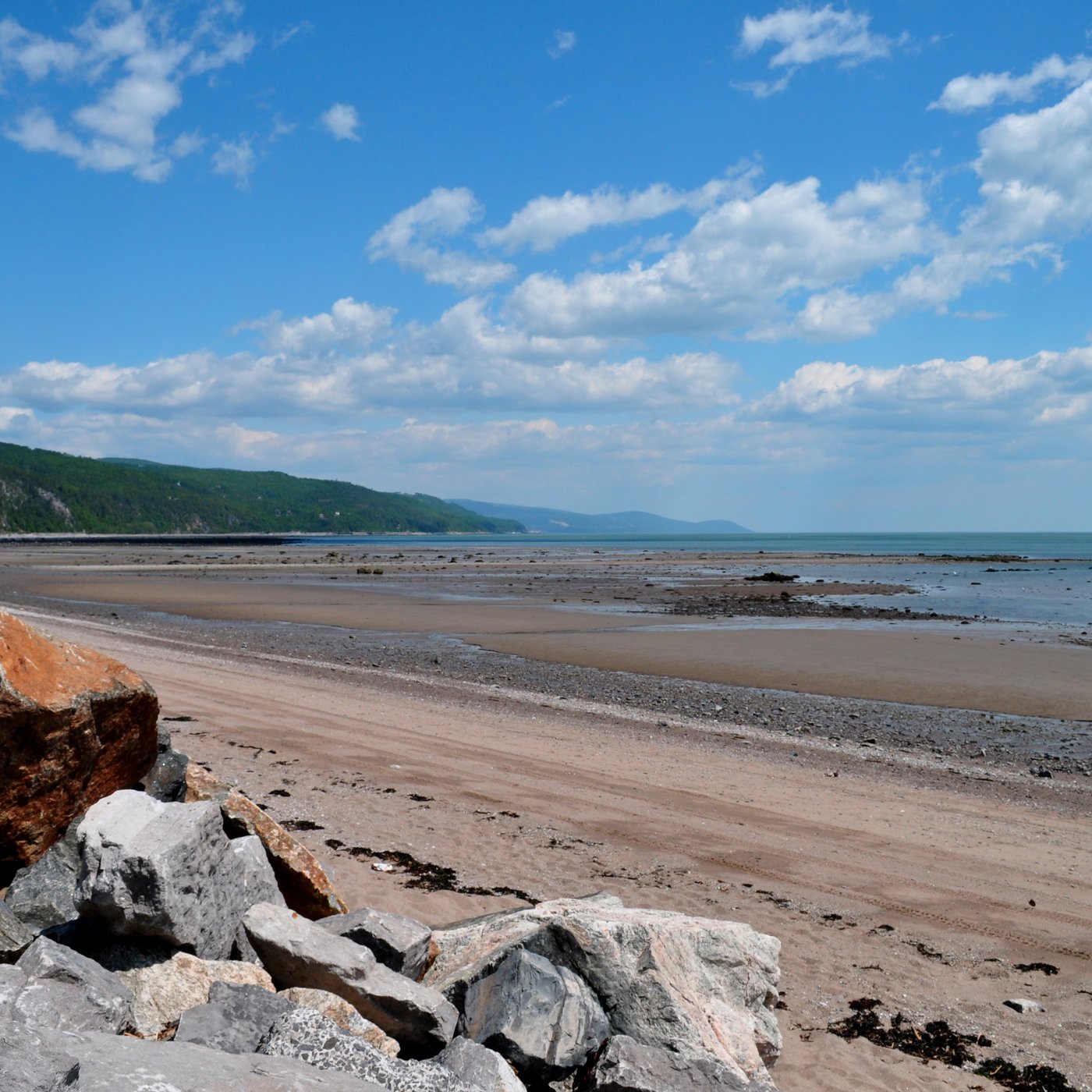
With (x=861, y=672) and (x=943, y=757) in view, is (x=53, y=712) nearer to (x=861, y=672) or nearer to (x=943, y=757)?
(x=943, y=757)

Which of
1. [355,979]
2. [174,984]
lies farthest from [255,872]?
[355,979]

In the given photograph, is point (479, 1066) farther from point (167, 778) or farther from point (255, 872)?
point (167, 778)

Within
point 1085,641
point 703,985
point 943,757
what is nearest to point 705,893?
point 703,985

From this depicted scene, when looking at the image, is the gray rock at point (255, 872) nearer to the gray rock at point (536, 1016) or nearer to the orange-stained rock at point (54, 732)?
the orange-stained rock at point (54, 732)

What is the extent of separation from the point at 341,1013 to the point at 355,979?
26 cm

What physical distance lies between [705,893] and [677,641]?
65.8ft

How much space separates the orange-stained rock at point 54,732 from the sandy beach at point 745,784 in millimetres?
2511

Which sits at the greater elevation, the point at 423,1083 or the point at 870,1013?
the point at 423,1083

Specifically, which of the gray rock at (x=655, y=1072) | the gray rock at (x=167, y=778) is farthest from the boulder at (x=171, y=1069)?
the gray rock at (x=167, y=778)

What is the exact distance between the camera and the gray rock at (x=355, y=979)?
4.66 metres

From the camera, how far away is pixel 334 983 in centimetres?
472

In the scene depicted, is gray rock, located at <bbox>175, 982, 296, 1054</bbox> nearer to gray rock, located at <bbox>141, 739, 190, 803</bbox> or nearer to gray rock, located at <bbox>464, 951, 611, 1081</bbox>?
gray rock, located at <bbox>464, 951, 611, 1081</bbox>

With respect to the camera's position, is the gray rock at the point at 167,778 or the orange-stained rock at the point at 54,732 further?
the gray rock at the point at 167,778

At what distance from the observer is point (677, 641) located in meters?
27.7
